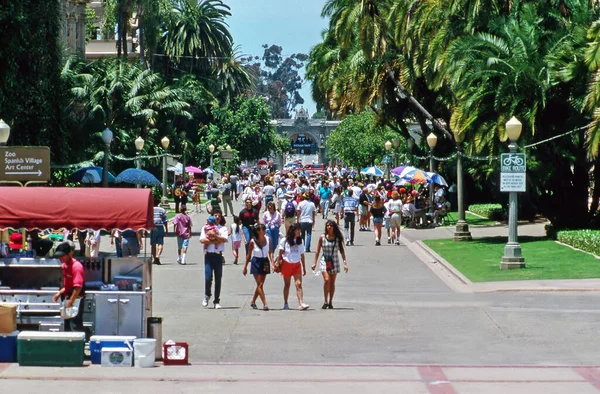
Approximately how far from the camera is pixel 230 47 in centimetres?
9756

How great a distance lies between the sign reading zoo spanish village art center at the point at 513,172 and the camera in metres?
27.9

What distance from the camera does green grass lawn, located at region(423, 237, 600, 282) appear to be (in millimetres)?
26266

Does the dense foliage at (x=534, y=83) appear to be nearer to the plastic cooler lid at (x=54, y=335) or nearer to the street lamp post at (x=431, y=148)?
the street lamp post at (x=431, y=148)

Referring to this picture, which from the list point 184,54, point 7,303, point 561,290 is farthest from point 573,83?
point 184,54

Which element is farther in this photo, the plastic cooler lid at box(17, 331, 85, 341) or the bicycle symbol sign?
the bicycle symbol sign

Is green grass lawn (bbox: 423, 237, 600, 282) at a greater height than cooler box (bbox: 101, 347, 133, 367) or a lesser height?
greater

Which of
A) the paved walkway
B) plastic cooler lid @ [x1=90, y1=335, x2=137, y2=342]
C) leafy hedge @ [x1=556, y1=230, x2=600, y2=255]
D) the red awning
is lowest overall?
the paved walkway

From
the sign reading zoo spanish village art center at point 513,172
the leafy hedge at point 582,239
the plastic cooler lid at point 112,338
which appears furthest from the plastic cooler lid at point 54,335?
the leafy hedge at point 582,239

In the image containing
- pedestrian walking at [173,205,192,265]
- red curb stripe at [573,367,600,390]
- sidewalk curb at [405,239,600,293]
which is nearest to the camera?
red curb stripe at [573,367,600,390]

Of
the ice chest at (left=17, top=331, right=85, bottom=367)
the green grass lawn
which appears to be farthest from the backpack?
the ice chest at (left=17, top=331, right=85, bottom=367)

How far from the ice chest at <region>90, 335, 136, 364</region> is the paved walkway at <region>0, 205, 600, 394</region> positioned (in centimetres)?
40

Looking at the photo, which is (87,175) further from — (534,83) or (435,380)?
(435,380)

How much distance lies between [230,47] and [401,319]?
7943 centimetres

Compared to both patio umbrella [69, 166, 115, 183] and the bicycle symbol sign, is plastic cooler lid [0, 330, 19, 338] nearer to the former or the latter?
the bicycle symbol sign
